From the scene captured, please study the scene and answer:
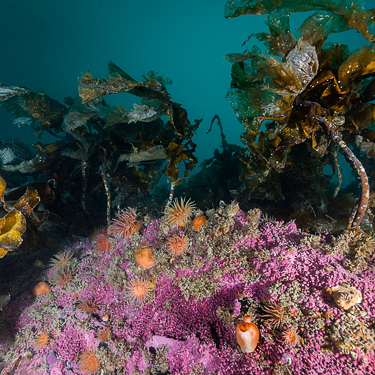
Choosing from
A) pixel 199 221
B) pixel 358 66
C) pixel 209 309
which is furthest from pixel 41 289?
pixel 358 66

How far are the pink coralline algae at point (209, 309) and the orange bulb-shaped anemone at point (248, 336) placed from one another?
15 centimetres

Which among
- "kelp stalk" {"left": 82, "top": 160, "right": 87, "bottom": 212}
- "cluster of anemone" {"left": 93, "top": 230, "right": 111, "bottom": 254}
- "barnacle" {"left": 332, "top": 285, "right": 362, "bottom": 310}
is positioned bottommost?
"cluster of anemone" {"left": 93, "top": 230, "right": 111, "bottom": 254}

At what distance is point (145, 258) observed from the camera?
11.5ft

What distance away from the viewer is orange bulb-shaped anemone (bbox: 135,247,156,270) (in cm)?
350

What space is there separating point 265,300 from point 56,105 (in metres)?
7.08

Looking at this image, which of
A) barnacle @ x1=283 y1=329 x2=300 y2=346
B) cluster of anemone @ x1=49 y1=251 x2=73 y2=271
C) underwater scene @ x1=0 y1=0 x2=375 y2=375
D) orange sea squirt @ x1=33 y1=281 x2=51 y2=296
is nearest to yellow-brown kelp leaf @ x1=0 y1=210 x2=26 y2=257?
underwater scene @ x1=0 y1=0 x2=375 y2=375

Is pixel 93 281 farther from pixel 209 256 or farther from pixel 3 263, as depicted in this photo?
pixel 3 263

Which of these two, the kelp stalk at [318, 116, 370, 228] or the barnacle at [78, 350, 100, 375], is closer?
the kelp stalk at [318, 116, 370, 228]

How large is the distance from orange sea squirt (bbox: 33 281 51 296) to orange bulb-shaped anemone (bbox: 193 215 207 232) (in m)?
4.17

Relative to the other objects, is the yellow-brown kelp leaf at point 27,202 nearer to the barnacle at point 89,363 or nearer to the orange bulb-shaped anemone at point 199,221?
the barnacle at point 89,363

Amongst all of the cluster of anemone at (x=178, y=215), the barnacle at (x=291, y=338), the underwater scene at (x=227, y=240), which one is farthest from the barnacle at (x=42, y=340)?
the barnacle at (x=291, y=338)

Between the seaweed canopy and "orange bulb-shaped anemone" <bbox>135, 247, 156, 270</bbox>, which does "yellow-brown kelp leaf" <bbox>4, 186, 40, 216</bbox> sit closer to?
"orange bulb-shaped anemone" <bbox>135, 247, 156, 270</bbox>

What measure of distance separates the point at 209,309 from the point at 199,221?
1.44 metres

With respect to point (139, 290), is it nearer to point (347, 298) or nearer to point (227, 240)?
point (227, 240)
